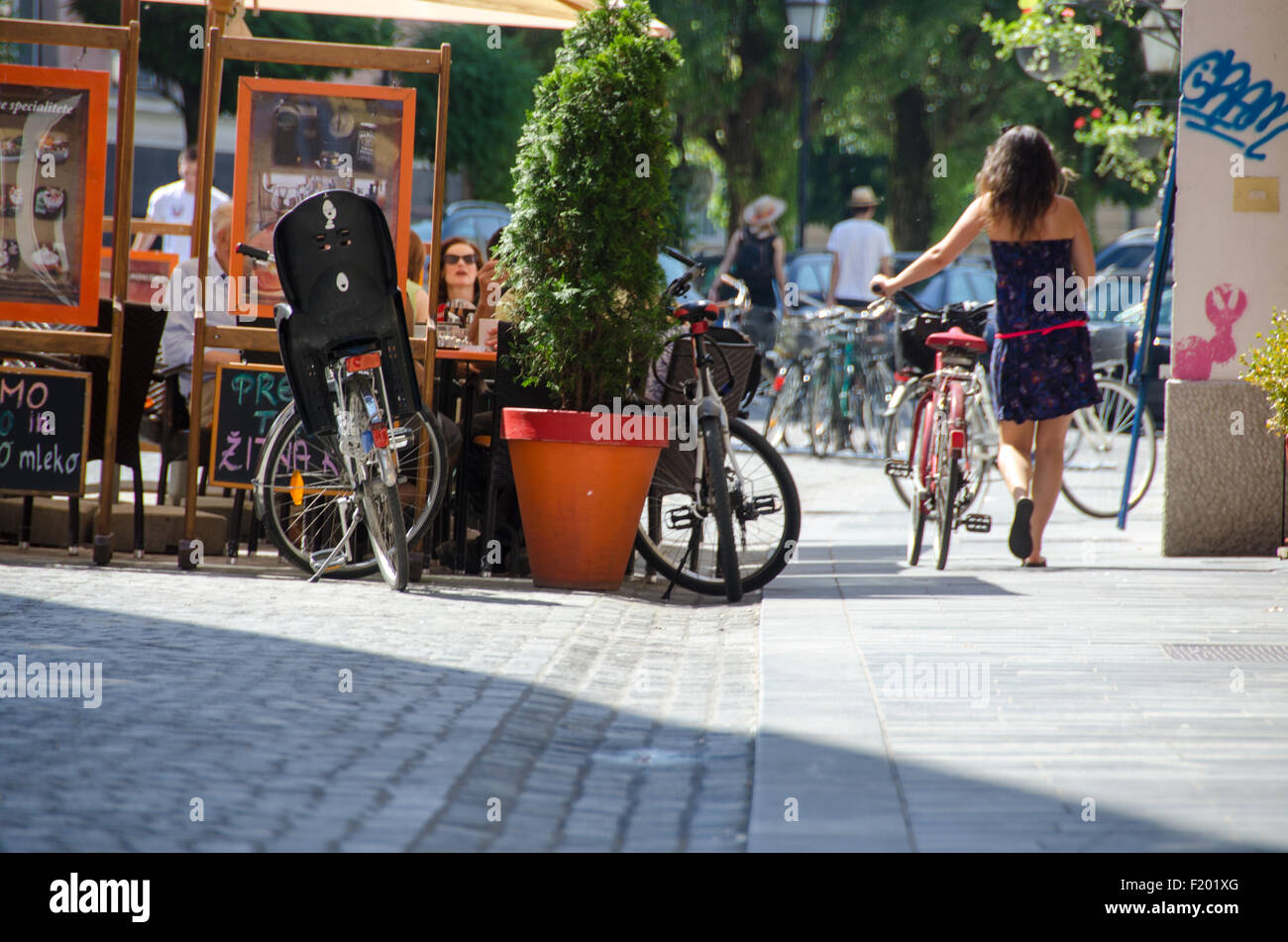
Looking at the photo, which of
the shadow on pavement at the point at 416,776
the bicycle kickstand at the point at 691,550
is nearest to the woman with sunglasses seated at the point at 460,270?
the bicycle kickstand at the point at 691,550

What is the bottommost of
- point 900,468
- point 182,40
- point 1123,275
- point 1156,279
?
point 900,468

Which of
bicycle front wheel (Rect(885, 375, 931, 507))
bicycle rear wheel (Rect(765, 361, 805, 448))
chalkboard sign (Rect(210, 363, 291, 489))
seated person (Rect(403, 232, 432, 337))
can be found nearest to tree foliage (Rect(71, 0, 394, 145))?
bicycle rear wheel (Rect(765, 361, 805, 448))

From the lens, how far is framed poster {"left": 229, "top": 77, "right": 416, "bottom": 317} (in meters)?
7.46

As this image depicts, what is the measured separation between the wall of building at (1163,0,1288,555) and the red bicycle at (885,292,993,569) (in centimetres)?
96

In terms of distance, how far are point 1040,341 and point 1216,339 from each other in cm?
98

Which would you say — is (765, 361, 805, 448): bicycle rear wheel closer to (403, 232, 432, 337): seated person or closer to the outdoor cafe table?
(403, 232, 432, 337): seated person

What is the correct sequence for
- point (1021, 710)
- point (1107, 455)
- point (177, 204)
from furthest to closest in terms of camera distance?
1. point (177, 204)
2. point (1107, 455)
3. point (1021, 710)

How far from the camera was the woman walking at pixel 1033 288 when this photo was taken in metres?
7.59

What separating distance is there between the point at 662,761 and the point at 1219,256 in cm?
508

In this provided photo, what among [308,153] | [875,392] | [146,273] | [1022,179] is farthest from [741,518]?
[875,392]

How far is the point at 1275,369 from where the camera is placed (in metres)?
7.04

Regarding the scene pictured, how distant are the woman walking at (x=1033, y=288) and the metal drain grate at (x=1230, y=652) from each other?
6.98 feet

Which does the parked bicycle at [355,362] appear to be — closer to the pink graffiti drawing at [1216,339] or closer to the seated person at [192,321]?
the seated person at [192,321]

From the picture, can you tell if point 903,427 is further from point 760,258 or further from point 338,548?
point 338,548
